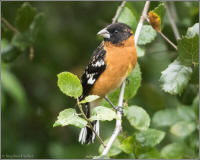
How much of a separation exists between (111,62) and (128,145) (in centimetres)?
106

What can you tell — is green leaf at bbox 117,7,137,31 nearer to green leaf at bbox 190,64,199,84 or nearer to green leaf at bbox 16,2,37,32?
green leaf at bbox 190,64,199,84

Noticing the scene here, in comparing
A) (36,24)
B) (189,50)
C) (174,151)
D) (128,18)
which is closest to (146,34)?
(128,18)

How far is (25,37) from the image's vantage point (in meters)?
4.47

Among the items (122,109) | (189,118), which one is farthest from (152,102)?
(122,109)

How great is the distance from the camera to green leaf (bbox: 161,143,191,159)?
12.2 ft

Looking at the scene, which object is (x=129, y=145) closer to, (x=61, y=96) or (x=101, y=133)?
(x=101, y=133)

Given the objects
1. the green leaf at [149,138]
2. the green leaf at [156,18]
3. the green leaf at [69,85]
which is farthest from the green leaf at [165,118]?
the green leaf at [69,85]

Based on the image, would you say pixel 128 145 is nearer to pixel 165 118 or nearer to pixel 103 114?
pixel 103 114

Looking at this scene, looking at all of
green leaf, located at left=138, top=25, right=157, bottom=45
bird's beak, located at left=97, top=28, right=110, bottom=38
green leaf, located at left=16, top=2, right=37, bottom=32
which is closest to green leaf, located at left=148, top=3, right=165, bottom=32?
green leaf, located at left=138, top=25, right=157, bottom=45

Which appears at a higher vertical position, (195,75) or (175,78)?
(175,78)

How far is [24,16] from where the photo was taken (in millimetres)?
4441

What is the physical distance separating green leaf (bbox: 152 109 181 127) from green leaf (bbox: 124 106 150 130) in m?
0.68

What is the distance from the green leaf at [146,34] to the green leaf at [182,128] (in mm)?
864

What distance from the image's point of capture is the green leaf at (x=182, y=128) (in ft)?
12.8
